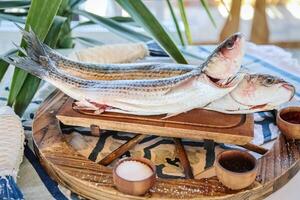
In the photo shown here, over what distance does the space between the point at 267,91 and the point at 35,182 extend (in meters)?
0.39

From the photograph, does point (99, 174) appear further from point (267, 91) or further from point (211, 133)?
point (267, 91)

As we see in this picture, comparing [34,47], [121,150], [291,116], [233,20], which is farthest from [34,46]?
[233,20]

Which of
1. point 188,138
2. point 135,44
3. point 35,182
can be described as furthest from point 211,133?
point 135,44

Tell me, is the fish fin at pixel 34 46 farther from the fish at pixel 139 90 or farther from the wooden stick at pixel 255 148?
the wooden stick at pixel 255 148

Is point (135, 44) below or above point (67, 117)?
above

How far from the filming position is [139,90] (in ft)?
2.41

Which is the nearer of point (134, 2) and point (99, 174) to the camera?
point (99, 174)

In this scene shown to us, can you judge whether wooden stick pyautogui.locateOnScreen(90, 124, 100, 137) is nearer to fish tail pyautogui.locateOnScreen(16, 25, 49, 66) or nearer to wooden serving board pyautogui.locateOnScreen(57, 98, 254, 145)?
wooden serving board pyautogui.locateOnScreen(57, 98, 254, 145)

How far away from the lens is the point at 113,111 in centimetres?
76

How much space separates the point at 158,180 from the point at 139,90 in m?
0.15

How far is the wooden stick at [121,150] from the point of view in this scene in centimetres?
72

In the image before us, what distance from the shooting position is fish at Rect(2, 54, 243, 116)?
0.71 meters

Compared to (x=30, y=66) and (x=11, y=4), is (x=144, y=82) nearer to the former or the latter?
(x=30, y=66)

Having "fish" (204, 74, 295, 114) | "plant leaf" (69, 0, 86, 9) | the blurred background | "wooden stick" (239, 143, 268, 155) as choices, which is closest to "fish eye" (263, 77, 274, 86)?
"fish" (204, 74, 295, 114)
